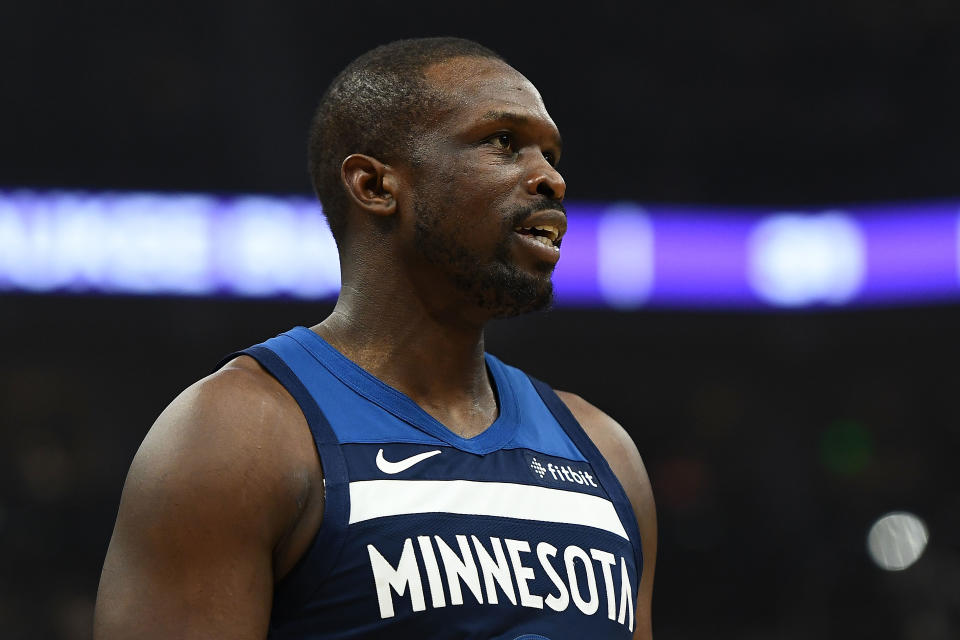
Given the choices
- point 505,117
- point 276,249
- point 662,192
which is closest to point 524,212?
point 505,117

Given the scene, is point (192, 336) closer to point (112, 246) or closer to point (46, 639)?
point (112, 246)

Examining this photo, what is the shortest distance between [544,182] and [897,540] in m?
8.00

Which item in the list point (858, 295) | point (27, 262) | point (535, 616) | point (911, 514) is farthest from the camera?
point (858, 295)

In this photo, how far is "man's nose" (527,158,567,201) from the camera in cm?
203

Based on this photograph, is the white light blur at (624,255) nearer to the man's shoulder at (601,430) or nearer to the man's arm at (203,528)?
the man's shoulder at (601,430)

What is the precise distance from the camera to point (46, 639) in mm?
7371

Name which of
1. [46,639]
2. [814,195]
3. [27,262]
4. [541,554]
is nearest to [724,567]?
[814,195]

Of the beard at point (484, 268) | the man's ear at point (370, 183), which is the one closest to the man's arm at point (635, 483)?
the beard at point (484, 268)

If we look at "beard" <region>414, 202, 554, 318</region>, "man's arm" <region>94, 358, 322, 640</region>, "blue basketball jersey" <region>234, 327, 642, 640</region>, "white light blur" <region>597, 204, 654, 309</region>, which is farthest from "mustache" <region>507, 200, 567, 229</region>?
"white light blur" <region>597, 204, 654, 309</region>

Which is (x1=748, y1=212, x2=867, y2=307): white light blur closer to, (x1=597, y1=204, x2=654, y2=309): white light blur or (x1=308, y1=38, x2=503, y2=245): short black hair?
(x1=597, y1=204, x2=654, y2=309): white light blur

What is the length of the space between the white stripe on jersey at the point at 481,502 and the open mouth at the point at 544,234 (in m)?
0.44

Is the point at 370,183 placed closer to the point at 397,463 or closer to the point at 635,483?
the point at 397,463

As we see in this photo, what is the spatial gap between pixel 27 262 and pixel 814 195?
7.41m

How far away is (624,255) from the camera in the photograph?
33.9 feet
